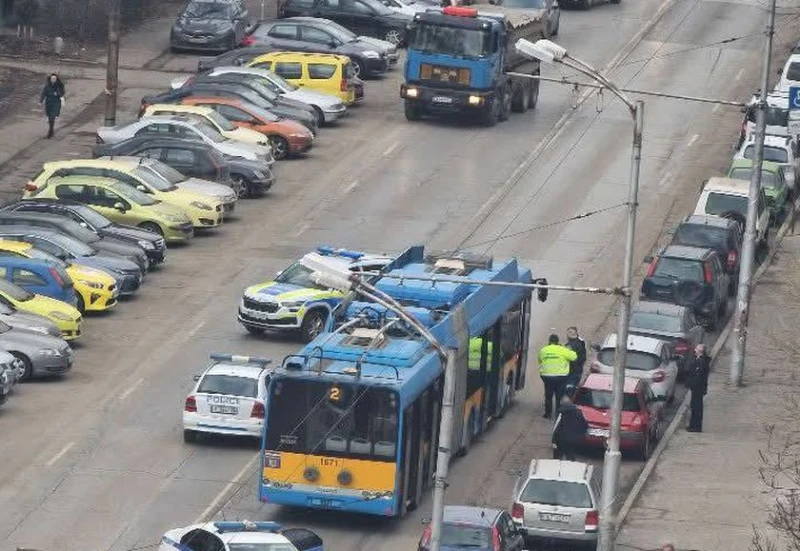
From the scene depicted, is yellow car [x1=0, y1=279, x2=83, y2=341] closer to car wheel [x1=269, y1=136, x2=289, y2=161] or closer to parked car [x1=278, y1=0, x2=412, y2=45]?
car wheel [x1=269, y1=136, x2=289, y2=161]

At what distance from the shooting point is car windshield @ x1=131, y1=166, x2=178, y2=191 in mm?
55266

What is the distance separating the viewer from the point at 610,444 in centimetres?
3453

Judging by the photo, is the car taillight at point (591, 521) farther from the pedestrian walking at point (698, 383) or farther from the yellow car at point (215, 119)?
the yellow car at point (215, 119)

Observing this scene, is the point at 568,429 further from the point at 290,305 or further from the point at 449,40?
the point at 449,40

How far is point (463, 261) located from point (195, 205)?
13.5 meters

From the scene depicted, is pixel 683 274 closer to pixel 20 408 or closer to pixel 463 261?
pixel 463 261

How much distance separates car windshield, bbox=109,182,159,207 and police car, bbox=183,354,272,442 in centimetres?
1443

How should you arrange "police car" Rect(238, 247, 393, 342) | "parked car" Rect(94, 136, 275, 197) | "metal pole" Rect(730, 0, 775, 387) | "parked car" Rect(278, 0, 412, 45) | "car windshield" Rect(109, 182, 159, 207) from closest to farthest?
"metal pole" Rect(730, 0, 775, 387), "police car" Rect(238, 247, 393, 342), "car windshield" Rect(109, 182, 159, 207), "parked car" Rect(94, 136, 275, 197), "parked car" Rect(278, 0, 412, 45)

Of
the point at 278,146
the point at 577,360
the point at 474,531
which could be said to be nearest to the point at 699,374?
the point at 577,360

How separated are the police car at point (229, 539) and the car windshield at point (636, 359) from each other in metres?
12.7

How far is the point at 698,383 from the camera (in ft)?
142


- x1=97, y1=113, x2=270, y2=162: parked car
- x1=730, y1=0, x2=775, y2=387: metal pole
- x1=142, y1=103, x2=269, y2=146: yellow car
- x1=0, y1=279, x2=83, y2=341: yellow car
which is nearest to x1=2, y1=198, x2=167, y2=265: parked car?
x1=0, y1=279, x2=83, y2=341: yellow car

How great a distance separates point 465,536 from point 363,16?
45228mm

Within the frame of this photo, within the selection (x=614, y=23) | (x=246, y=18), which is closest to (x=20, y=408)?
(x=246, y=18)
